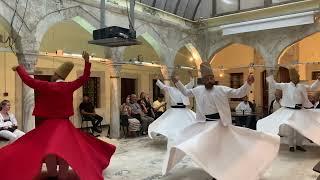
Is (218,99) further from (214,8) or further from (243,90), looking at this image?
(214,8)

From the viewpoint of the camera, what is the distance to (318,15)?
10.3 meters

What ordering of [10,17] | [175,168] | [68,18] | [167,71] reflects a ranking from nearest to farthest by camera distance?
[175,168] → [10,17] → [68,18] → [167,71]

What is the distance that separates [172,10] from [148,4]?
1276 mm

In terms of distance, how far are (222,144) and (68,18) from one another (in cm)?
548

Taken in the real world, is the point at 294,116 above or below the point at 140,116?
above

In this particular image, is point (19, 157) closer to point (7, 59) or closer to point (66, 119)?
point (66, 119)

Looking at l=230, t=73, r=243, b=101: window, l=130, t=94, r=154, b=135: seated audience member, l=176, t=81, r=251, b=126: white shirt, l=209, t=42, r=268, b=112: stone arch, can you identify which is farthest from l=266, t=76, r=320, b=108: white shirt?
l=230, t=73, r=243, b=101: window

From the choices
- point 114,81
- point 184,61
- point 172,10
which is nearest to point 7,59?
point 114,81

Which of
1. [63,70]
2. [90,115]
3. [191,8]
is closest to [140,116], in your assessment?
[90,115]

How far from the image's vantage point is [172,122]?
7.89 m

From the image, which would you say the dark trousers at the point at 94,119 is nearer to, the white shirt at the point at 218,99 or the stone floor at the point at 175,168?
the stone floor at the point at 175,168

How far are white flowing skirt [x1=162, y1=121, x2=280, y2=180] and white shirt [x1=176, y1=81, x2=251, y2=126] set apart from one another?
0.42 feet

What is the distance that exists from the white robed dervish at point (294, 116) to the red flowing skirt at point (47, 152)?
12.9 feet

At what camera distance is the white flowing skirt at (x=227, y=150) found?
4441mm
